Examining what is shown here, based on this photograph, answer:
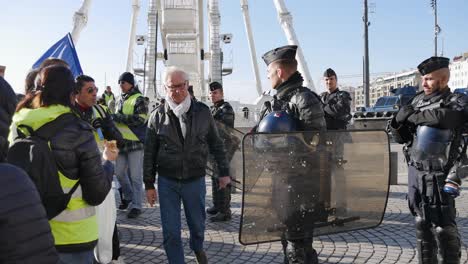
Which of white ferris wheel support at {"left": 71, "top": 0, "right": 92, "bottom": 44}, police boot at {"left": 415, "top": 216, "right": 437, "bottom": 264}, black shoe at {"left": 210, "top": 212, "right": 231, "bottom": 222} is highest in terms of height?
white ferris wheel support at {"left": 71, "top": 0, "right": 92, "bottom": 44}

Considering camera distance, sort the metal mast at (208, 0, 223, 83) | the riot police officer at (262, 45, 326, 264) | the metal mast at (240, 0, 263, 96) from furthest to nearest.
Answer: the metal mast at (240, 0, 263, 96)
the metal mast at (208, 0, 223, 83)
the riot police officer at (262, 45, 326, 264)

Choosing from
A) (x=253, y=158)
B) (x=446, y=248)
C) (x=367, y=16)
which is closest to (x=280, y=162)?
(x=253, y=158)

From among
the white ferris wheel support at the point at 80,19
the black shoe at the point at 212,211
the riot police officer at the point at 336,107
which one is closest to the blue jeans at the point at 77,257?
the black shoe at the point at 212,211

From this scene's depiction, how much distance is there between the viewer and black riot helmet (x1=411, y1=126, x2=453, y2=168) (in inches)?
131

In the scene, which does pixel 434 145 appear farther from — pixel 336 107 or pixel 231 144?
pixel 336 107

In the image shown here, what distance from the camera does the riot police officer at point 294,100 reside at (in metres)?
3.02

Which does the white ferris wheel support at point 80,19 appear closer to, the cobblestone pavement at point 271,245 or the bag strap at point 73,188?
the cobblestone pavement at point 271,245

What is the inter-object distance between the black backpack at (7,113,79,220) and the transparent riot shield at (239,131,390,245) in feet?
3.67

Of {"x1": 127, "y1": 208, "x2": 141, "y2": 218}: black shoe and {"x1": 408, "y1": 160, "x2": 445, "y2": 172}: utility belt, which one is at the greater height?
{"x1": 408, "y1": 160, "x2": 445, "y2": 172}: utility belt

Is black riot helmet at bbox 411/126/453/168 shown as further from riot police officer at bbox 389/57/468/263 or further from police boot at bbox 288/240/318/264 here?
police boot at bbox 288/240/318/264

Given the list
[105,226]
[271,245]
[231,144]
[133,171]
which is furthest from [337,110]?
[105,226]

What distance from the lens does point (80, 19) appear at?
834 inches

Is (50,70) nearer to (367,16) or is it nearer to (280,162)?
(280,162)

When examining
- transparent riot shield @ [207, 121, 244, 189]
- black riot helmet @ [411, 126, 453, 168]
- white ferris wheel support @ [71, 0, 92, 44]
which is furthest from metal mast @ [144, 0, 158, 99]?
black riot helmet @ [411, 126, 453, 168]
